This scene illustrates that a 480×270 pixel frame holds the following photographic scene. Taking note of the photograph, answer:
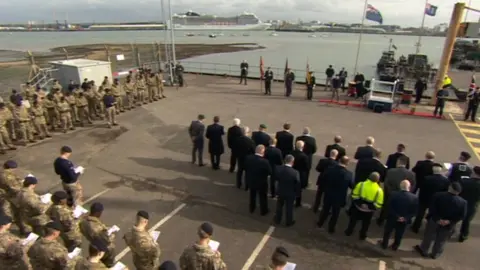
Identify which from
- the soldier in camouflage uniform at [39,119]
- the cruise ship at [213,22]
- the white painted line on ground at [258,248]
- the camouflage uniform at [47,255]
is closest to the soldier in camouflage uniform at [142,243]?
the camouflage uniform at [47,255]

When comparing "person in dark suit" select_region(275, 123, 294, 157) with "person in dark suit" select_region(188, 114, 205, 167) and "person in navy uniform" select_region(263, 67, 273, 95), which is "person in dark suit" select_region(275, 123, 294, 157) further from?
"person in navy uniform" select_region(263, 67, 273, 95)

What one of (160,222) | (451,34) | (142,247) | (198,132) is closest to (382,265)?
(142,247)

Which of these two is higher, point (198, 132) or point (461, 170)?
point (461, 170)

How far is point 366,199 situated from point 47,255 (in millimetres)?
5506

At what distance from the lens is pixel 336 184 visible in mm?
6691

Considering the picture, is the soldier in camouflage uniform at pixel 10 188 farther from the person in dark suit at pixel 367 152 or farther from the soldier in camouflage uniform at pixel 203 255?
Answer: the person in dark suit at pixel 367 152

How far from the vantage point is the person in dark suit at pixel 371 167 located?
23.8 ft

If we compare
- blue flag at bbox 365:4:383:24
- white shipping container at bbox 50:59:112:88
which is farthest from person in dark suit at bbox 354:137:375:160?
blue flag at bbox 365:4:383:24

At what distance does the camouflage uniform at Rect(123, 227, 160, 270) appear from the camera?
4.50 m

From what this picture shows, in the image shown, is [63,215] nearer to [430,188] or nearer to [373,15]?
[430,188]

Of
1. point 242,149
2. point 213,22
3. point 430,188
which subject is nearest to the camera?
point 430,188

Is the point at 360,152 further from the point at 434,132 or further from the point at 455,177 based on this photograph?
the point at 434,132

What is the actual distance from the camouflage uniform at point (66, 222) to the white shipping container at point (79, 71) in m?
13.3

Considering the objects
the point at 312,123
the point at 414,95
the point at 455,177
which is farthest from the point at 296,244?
the point at 414,95
